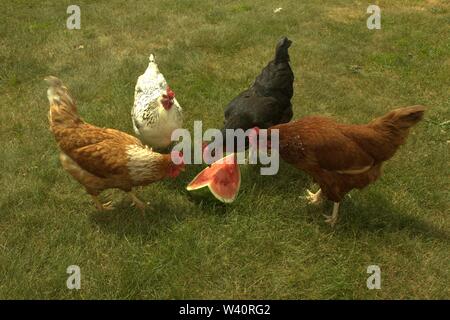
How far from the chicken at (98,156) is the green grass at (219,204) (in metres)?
0.56

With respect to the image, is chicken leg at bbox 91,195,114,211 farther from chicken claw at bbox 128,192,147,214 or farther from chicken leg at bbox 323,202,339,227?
chicken leg at bbox 323,202,339,227

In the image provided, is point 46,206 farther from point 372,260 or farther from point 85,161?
point 372,260

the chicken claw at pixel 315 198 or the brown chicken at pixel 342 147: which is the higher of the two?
the brown chicken at pixel 342 147

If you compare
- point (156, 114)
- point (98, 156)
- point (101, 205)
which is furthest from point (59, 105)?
point (101, 205)

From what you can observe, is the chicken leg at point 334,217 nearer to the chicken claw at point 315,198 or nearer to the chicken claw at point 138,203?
the chicken claw at point 315,198

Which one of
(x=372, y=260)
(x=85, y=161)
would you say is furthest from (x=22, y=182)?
(x=372, y=260)

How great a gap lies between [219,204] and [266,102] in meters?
1.66

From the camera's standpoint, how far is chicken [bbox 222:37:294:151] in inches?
209

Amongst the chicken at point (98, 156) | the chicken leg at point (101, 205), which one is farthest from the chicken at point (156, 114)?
the chicken leg at point (101, 205)

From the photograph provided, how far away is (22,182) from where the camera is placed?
5.26m

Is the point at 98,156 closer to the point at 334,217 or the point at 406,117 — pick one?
the point at 334,217

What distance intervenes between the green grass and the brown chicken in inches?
26.9

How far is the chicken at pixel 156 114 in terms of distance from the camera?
5203 mm

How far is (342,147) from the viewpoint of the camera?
14.1ft
